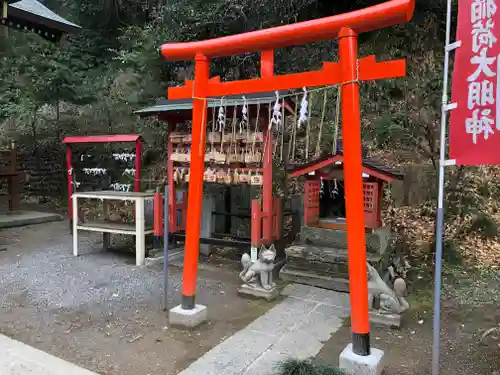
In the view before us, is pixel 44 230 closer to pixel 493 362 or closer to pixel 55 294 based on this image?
pixel 55 294

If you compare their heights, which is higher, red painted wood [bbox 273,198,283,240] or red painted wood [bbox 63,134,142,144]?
red painted wood [bbox 63,134,142,144]

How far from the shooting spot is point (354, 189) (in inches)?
130

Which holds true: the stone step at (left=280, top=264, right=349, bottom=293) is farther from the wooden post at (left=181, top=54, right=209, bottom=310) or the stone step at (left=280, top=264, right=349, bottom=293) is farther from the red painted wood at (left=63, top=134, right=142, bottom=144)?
the red painted wood at (left=63, top=134, right=142, bottom=144)

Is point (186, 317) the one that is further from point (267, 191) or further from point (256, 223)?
point (267, 191)

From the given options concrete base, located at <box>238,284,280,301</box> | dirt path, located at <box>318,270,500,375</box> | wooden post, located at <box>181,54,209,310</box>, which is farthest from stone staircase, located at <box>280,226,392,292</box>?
wooden post, located at <box>181,54,209,310</box>

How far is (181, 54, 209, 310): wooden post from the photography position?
4211 mm

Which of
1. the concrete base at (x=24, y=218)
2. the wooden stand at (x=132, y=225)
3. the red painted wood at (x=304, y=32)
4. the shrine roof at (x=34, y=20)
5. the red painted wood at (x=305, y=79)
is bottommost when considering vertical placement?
the concrete base at (x=24, y=218)

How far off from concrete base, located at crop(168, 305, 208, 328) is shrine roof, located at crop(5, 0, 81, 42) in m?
5.55

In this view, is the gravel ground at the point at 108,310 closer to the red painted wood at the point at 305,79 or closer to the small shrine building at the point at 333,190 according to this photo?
the small shrine building at the point at 333,190

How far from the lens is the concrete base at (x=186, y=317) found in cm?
409

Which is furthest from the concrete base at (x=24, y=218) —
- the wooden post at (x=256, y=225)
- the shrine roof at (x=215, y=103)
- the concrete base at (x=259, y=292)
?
the concrete base at (x=259, y=292)

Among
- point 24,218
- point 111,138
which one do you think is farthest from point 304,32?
point 24,218

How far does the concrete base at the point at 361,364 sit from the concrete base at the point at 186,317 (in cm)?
157

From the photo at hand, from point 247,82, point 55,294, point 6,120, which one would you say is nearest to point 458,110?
point 247,82
